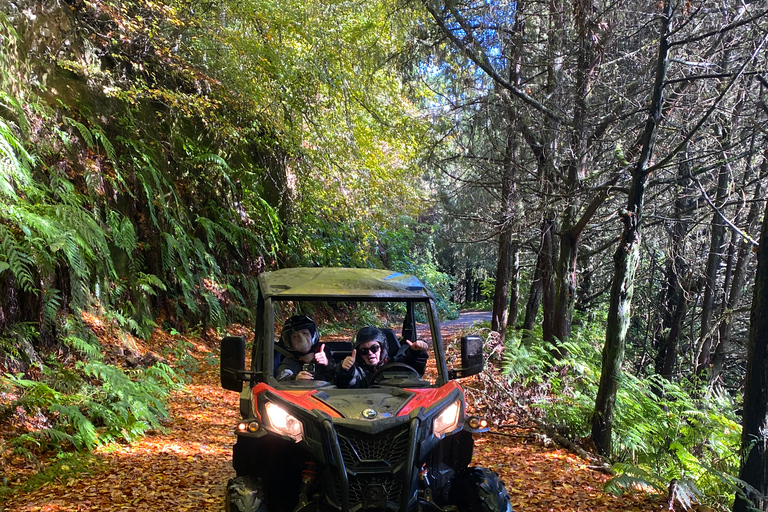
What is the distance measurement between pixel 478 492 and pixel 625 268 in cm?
383

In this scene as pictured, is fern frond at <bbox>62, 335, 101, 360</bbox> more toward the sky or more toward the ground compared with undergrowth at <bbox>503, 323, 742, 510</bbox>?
more toward the sky

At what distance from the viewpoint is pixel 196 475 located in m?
5.90

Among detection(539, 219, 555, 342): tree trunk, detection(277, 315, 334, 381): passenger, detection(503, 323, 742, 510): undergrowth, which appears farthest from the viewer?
detection(539, 219, 555, 342): tree trunk

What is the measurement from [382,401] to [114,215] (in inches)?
313

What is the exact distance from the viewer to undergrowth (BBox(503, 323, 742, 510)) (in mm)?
5711

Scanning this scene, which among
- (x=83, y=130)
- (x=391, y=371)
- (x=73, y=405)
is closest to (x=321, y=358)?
(x=391, y=371)

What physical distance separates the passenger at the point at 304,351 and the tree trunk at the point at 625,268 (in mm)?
3801

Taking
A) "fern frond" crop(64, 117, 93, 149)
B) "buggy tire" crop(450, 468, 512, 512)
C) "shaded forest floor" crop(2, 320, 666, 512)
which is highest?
"fern frond" crop(64, 117, 93, 149)

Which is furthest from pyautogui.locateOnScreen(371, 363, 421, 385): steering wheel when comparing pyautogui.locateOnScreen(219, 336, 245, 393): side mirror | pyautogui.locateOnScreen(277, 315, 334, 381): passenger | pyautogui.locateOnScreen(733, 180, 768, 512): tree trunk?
pyautogui.locateOnScreen(733, 180, 768, 512): tree trunk

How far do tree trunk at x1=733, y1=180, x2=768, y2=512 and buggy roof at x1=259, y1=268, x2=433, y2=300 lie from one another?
2783 millimetres

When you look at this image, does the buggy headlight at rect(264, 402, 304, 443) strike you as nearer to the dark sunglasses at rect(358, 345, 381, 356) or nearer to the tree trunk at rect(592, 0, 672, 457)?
the dark sunglasses at rect(358, 345, 381, 356)

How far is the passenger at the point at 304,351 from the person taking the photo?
14.7 ft

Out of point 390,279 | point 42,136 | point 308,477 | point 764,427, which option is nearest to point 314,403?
point 308,477

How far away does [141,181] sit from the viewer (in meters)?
11.0
